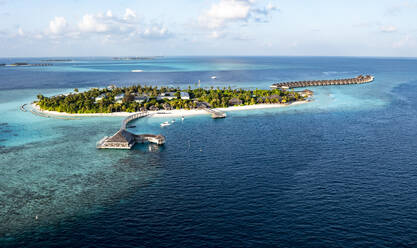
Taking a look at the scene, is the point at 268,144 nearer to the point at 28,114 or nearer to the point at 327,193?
the point at 327,193

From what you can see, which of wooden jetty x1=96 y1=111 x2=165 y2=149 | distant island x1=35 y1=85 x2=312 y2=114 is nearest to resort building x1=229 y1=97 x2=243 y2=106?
distant island x1=35 y1=85 x2=312 y2=114

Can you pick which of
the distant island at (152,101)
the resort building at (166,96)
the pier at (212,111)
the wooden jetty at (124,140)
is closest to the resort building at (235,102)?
the distant island at (152,101)

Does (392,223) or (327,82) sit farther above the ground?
(327,82)

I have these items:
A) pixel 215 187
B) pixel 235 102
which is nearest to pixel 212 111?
pixel 235 102

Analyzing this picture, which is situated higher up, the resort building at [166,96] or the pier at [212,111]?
the resort building at [166,96]

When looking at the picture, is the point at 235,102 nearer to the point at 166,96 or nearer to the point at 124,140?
the point at 166,96

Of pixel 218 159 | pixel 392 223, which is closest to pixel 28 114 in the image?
pixel 218 159

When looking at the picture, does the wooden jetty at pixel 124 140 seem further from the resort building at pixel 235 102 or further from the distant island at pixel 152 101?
the resort building at pixel 235 102

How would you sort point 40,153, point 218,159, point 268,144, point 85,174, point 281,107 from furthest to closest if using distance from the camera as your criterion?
point 281,107 → point 268,144 → point 40,153 → point 218,159 → point 85,174

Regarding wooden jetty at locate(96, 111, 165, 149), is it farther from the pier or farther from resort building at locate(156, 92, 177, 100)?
resort building at locate(156, 92, 177, 100)
